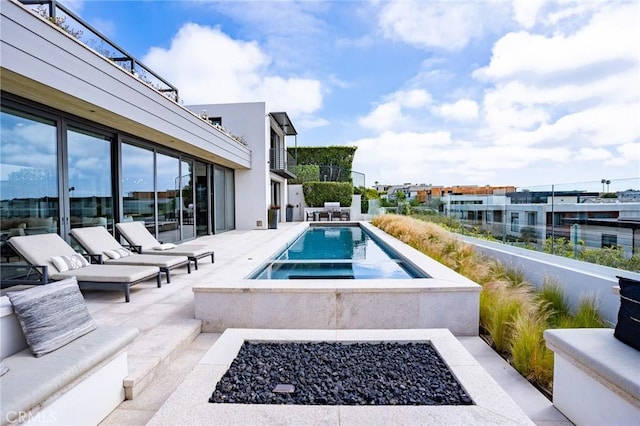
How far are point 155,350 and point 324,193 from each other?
17.0 metres

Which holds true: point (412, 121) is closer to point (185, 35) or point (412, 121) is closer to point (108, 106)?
point (185, 35)

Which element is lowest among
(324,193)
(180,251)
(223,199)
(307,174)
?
(180,251)

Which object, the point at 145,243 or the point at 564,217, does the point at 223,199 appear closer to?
the point at 145,243

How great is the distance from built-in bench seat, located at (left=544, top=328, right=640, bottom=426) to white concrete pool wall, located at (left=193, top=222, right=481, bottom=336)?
4.17 ft

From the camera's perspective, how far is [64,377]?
1809 mm

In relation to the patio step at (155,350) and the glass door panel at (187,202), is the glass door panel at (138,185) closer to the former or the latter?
the glass door panel at (187,202)

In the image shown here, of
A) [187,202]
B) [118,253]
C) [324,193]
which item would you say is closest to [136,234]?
[118,253]

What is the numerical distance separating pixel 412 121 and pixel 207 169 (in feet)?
37.3


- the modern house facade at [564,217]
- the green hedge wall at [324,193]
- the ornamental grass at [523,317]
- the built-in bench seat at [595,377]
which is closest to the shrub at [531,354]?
the ornamental grass at [523,317]

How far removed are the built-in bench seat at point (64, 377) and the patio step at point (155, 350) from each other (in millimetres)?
97

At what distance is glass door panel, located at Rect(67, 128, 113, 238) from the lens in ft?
17.9

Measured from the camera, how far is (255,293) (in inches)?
143

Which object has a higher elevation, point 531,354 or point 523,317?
point 523,317

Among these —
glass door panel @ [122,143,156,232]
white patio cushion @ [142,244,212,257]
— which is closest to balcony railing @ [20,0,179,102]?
glass door panel @ [122,143,156,232]
